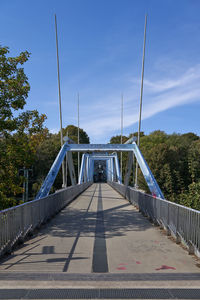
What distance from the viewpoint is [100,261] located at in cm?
617

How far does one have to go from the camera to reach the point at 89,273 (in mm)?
5273

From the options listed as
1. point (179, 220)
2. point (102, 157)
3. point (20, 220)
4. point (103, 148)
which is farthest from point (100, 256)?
point (102, 157)

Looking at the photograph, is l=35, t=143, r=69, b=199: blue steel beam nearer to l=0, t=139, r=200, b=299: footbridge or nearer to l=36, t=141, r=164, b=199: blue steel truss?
l=36, t=141, r=164, b=199: blue steel truss

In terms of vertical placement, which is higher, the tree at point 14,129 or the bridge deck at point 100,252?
the tree at point 14,129

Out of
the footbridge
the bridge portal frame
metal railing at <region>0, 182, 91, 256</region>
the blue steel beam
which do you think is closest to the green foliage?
the bridge portal frame

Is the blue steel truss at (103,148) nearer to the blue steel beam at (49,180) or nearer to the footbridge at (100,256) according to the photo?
the blue steel beam at (49,180)

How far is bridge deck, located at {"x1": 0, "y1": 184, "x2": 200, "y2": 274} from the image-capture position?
5.65m

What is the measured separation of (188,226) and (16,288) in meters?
4.11

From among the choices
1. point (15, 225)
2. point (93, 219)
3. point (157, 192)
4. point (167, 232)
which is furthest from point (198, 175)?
point (15, 225)

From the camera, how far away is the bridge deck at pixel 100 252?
5652mm

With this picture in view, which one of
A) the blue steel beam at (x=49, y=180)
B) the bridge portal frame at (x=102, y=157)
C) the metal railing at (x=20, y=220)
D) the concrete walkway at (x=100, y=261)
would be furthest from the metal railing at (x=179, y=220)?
the bridge portal frame at (x=102, y=157)

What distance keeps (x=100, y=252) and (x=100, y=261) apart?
2.58ft

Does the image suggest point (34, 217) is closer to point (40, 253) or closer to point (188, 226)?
point (40, 253)

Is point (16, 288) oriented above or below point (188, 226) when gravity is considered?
below
